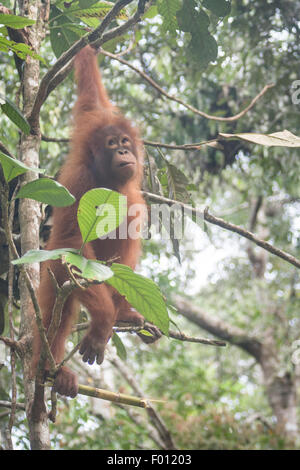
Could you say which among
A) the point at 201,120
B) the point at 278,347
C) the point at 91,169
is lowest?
the point at 278,347

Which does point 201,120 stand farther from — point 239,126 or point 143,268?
point 143,268

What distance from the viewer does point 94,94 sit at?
2.99 metres

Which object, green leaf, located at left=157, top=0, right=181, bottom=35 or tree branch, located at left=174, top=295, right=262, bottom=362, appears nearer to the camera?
green leaf, located at left=157, top=0, right=181, bottom=35

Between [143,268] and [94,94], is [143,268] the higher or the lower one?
the lower one

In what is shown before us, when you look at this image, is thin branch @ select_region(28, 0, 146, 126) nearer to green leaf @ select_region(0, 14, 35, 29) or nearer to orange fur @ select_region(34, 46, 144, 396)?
green leaf @ select_region(0, 14, 35, 29)

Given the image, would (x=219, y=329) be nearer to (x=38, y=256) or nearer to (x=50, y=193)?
(x=50, y=193)

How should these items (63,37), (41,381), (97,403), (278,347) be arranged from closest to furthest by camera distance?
(41,381) < (63,37) < (97,403) < (278,347)

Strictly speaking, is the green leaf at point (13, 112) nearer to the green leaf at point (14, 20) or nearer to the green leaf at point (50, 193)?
the green leaf at point (14, 20)

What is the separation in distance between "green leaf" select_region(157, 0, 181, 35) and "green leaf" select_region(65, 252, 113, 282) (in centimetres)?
134

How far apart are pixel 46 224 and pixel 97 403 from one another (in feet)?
8.67

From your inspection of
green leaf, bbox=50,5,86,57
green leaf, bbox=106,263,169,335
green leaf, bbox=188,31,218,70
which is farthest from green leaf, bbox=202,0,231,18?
green leaf, bbox=106,263,169,335

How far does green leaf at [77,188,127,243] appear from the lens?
49.4 inches
